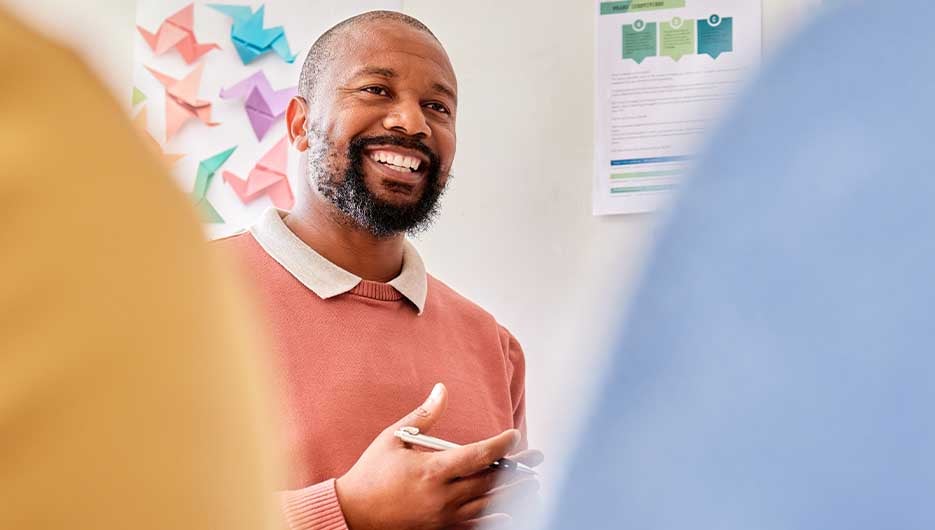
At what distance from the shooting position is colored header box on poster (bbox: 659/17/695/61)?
2121 mm

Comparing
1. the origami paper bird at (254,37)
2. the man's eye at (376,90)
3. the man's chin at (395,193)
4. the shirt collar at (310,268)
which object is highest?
the origami paper bird at (254,37)

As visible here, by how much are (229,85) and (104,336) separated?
7.42 ft

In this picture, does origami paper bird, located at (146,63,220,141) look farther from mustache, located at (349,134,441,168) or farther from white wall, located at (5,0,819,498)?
mustache, located at (349,134,441,168)

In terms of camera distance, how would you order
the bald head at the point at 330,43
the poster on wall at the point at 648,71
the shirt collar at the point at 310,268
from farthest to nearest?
1. the poster on wall at the point at 648,71
2. the bald head at the point at 330,43
3. the shirt collar at the point at 310,268

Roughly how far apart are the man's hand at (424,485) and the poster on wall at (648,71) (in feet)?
3.36

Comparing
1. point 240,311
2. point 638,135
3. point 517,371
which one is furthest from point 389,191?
point 240,311

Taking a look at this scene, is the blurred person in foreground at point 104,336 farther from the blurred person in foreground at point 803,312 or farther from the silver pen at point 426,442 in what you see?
the silver pen at point 426,442

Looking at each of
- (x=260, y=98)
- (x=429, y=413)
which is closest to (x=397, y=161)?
(x=429, y=413)

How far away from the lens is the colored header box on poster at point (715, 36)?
2.10 m

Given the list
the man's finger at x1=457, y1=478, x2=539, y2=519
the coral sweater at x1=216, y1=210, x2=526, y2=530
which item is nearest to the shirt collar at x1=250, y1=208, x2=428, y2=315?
the coral sweater at x1=216, y1=210, x2=526, y2=530

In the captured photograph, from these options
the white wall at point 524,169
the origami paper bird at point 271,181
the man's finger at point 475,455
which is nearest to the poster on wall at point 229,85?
the origami paper bird at point 271,181

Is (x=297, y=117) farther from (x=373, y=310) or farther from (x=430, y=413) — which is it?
(x=430, y=413)

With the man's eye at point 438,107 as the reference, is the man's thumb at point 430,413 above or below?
below

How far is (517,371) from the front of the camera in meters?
1.79
